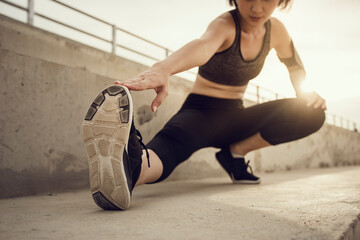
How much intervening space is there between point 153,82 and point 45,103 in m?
0.97

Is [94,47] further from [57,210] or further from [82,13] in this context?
[57,210]

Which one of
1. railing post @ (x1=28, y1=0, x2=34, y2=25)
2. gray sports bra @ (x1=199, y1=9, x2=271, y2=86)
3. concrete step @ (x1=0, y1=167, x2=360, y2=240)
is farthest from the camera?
railing post @ (x1=28, y1=0, x2=34, y2=25)

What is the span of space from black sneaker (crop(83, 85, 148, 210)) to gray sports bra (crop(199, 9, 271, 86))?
108 centimetres

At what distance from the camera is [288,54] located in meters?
2.54

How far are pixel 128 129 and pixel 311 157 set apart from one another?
7.38 metres

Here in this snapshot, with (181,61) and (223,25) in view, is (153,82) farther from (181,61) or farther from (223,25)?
(223,25)

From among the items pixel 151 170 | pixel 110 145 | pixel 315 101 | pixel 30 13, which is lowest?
pixel 151 170

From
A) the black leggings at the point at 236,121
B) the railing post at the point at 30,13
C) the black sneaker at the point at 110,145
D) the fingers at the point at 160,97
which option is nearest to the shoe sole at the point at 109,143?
the black sneaker at the point at 110,145

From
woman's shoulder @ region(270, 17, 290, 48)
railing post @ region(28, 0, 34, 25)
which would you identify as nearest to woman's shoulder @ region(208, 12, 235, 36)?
woman's shoulder @ region(270, 17, 290, 48)

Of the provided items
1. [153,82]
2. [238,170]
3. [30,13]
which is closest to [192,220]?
[153,82]

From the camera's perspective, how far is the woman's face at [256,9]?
1909mm

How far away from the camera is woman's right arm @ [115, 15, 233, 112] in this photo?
130cm

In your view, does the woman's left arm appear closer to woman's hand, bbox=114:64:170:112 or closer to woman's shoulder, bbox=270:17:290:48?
woman's shoulder, bbox=270:17:290:48

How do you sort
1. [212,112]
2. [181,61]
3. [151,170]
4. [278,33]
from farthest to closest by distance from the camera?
[278,33] → [212,112] → [151,170] → [181,61]
